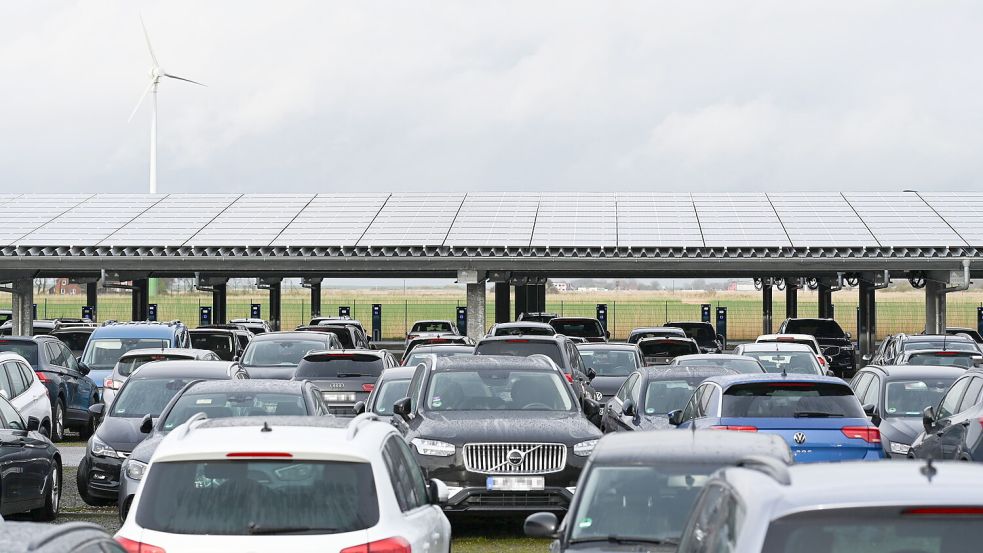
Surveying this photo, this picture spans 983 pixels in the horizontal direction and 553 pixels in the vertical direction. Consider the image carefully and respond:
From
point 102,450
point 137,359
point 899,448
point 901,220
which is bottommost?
point 899,448

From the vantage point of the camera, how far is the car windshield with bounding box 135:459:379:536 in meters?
7.15

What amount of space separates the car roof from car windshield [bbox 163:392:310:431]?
5.44 m

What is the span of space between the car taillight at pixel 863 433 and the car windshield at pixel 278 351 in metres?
12.8

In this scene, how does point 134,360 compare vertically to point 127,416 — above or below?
above

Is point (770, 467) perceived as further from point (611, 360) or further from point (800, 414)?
point (611, 360)

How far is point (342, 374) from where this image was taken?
21031 mm

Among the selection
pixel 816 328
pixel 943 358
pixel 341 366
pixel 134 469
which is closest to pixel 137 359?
pixel 341 366

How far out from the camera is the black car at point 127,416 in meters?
15.2

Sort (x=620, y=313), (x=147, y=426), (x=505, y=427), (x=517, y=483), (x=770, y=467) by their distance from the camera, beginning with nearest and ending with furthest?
1. (x=770, y=467)
2. (x=517, y=483)
3. (x=505, y=427)
4. (x=147, y=426)
5. (x=620, y=313)

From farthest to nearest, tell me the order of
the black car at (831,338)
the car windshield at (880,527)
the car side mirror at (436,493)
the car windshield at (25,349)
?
the black car at (831,338), the car windshield at (25,349), the car side mirror at (436,493), the car windshield at (880,527)

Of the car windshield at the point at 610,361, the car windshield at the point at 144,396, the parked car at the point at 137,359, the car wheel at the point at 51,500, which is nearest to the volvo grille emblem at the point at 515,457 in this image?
the car wheel at the point at 51,500

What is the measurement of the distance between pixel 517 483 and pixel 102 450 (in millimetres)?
4743

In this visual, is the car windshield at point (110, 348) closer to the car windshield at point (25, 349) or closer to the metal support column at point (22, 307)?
the car windshield at point (25, 349)

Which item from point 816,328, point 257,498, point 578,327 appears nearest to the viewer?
point 257,498
